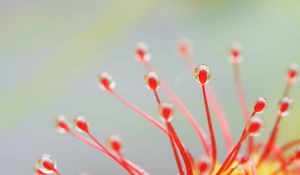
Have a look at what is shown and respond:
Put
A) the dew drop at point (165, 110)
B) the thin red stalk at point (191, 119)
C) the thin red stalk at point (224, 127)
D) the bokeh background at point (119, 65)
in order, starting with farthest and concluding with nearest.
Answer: the bokeh background at point (119, 65) < the thin red stalk at point (224, 127) < the thin red stalk at point (191, 119) < the dew drop at point (165, 110)

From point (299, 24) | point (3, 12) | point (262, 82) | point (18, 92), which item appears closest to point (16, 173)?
point (18, 92)

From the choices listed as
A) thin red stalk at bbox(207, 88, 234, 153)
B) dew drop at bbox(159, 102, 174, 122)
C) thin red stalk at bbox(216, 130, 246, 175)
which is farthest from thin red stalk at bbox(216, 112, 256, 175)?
thin red stalk at bbox(207, 88, 234, 153)

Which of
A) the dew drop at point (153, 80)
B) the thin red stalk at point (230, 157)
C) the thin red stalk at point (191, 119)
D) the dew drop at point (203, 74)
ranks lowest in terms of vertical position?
the thin red stalk at point (230, 157)

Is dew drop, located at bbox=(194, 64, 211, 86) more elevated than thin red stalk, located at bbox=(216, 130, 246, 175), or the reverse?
dew drop, located at bbox=(194, 64, 211, 86)

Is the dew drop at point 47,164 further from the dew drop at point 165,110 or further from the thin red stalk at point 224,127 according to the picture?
the thin red stalk at point 224,127

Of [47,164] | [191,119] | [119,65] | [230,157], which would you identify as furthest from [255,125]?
[119,65]

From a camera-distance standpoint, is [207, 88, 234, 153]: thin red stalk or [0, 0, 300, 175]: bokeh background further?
[0, 0, 300, 175]: bokeh background

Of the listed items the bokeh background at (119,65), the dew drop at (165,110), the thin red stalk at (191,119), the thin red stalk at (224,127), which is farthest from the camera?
the bokeh background at (119,65)

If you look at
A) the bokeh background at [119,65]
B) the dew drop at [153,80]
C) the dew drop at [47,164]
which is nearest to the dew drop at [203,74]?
the dew drop at [153,80]

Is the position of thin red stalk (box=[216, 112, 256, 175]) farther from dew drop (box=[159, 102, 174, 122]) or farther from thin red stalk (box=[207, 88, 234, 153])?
thin red stalk (box=[207, 88, 234, 153])
